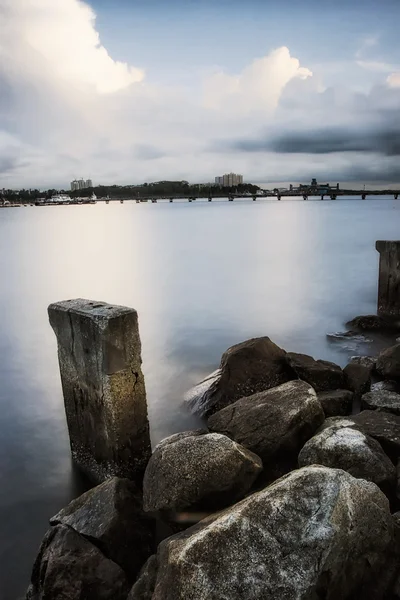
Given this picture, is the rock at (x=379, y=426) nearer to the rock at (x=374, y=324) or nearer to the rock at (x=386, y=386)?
the rock at (x=386, y=386)

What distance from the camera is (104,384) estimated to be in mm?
3996

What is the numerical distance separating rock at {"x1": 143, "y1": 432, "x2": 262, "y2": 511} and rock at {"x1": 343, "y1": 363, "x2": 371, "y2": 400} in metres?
2.73

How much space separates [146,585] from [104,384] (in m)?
1.67

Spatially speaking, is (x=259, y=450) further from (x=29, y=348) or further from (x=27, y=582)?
(x=29, y=348)

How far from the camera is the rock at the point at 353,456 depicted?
10.8 feet

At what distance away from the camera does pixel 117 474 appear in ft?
13.8

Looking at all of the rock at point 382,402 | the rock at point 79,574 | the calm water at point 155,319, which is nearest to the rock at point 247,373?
the calm water at point 155,319

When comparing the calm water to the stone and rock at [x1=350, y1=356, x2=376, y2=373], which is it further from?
rock at [x1=350, y1=356, x2=376, y2=373]

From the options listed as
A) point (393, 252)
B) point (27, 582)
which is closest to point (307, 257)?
point (393, 252)

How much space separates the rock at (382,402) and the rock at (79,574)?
2.97 m

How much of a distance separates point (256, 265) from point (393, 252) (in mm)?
12477

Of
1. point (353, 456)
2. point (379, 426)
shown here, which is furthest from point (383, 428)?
point (353, 456)

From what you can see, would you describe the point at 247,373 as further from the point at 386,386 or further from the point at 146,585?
the point at 146,585

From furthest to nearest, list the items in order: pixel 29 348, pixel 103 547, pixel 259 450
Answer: pixel 29 348
pixel 259 450
pixel 103 547
